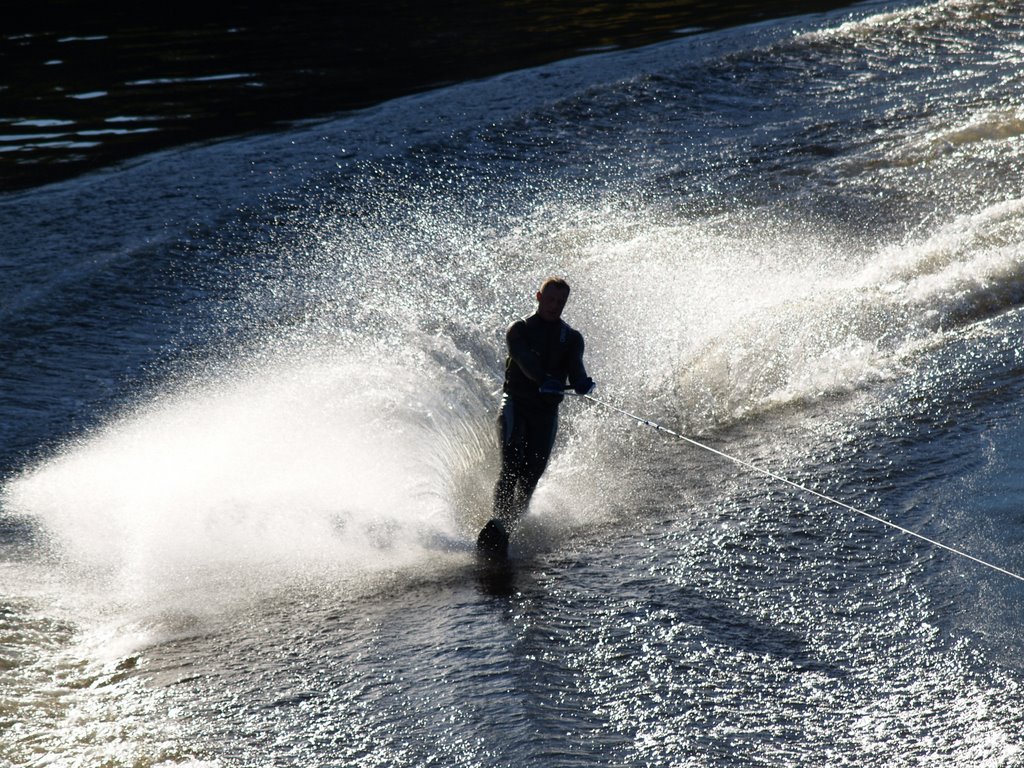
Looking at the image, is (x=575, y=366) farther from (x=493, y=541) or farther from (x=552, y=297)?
(x=493, y=541)

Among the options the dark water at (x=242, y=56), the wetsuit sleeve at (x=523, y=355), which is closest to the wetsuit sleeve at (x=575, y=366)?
the wetsuit sleeve at (x=523, y=355)

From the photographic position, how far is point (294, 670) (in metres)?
6.73

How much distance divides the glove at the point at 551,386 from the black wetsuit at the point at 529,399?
0.07 feet

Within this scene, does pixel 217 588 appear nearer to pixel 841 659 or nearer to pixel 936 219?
pixel 841 659

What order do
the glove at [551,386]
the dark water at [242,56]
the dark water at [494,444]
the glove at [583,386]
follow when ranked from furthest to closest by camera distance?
the dark water at [242,56] → the glove at [583,386] → the glove at [551,386] → the dark water at [494,444]

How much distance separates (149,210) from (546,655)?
10.3m

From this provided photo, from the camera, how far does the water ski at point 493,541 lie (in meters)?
8.11

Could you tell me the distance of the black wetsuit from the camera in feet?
26.6

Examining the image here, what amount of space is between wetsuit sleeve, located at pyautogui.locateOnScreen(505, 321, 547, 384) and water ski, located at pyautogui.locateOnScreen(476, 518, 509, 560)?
1078 millimetres

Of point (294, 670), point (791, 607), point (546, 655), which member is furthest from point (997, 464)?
point (294, 670)

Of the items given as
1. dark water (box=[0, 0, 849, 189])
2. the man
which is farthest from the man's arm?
dark water (box=[0, 0, 849, 189])

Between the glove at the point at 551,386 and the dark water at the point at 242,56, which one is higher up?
the dark water at the point at 242,56

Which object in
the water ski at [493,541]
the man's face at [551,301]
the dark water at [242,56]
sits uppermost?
the dark water at [242,56]

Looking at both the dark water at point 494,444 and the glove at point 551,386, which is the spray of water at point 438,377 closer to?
the dark water at point 494,444
